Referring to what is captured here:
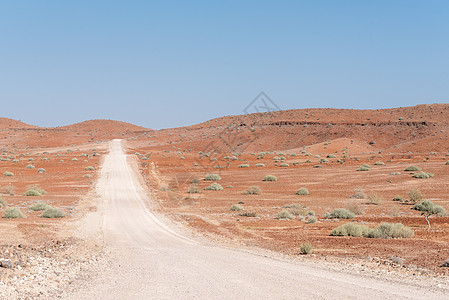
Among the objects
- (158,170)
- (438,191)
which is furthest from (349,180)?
(158,170)

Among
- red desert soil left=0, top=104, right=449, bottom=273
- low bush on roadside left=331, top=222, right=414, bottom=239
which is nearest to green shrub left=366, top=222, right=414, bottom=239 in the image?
low bush on roadside left=331, top=222, right=414, bottom=239

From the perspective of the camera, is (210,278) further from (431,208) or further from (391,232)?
(431,208)

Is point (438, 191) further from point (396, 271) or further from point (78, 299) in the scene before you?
point (78, 299)

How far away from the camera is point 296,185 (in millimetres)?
Result: 43969

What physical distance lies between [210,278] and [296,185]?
3427 centimetres

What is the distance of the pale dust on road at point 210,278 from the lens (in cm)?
917

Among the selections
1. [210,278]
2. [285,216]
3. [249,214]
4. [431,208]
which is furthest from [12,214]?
[431,208]

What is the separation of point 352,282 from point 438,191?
2975cm

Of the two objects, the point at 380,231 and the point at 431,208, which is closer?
the point at 380,231

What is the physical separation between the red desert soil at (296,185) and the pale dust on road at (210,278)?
3104 mm

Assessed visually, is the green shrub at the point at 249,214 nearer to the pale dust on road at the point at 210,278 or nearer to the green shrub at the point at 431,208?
the pale dust on road at the point at 210,278

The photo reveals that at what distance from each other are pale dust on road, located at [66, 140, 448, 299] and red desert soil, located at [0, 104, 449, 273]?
122 inches

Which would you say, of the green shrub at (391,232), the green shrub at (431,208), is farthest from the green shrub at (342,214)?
the green shrub at (391,232)

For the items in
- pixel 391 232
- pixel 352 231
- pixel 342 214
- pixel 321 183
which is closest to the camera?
pixel 391 232
